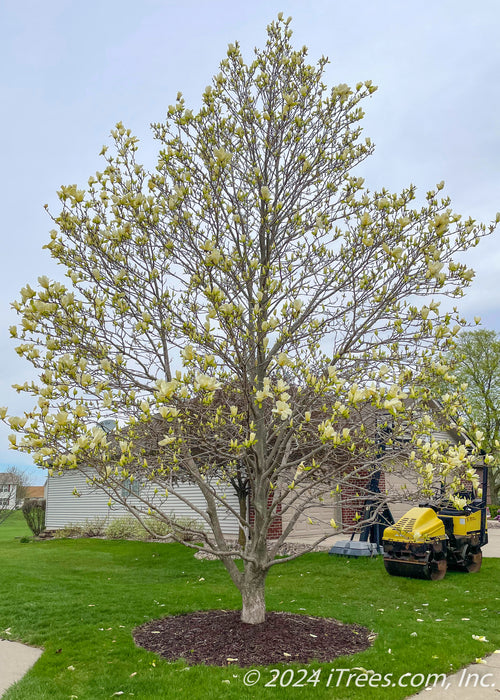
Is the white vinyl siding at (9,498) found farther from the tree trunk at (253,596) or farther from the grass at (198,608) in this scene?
the tree trunk at (253,596)

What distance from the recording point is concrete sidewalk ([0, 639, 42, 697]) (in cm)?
514

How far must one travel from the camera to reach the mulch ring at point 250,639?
17.3 ft

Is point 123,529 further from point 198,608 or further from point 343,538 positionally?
point 198,608

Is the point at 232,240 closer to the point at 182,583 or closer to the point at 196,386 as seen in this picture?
the point at 196,386

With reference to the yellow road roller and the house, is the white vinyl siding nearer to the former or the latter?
the house

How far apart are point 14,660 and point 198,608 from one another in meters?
2.42

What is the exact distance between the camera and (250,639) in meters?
5.65

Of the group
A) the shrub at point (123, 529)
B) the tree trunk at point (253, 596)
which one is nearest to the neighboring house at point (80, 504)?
the shrub at point (123, 529)

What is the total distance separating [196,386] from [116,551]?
13251 mm

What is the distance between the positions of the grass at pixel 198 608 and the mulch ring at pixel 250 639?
20 centimetres

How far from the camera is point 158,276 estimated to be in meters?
5.97

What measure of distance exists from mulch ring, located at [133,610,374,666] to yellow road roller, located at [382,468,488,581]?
9.45 ft

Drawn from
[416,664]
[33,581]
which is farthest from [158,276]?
[33,581]

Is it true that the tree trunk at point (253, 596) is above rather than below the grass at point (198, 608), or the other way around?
above
